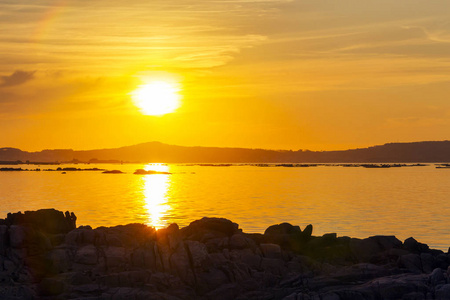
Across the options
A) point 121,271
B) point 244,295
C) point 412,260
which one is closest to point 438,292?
point 412,260

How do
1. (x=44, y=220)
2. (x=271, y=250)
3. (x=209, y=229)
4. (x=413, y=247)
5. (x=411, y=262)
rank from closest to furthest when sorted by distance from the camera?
(x=411, y=262) < (x=271, y=250) < (x=413, y=247) < (x=209, y=229) < (x=44, y=220)

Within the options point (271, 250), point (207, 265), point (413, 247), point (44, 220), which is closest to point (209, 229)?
point (271, 250)

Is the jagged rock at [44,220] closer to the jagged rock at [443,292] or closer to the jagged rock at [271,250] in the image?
the jagged rock at [271,250]

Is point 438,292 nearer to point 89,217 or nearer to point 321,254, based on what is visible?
point 321,254

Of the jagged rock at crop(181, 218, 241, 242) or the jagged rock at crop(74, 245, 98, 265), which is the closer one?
the jagged rock at crop(74, 245, 98, 265)

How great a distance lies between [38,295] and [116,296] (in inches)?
148

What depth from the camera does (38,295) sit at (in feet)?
92.8

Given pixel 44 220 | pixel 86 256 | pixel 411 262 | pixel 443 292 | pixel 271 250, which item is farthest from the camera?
pixel 44 220

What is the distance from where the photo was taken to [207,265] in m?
30.9

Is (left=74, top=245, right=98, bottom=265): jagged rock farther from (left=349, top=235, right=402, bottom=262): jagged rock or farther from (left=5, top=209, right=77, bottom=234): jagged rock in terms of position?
(left=349, top=235, right=402, bottom=262): jagged rock

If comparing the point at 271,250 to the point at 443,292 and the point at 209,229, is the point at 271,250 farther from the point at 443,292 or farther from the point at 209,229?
the point at 443,292

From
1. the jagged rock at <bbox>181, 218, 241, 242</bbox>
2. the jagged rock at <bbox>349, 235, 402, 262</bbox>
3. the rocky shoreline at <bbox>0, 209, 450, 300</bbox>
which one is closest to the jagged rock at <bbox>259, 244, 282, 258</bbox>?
the rocky shoreline at <bbox>0, 209, 450, 300</bbox>

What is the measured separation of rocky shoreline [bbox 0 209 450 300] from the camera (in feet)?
91.8

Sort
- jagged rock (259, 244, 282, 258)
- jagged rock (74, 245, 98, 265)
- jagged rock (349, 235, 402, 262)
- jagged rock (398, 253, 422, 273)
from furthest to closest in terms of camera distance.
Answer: jagged rock (349, 235, 402, 262), jagged rock (259, 244, 282, 258), jagged rock (398, 253, 422, 273), jagged rock (74, 245, 98, 265)
